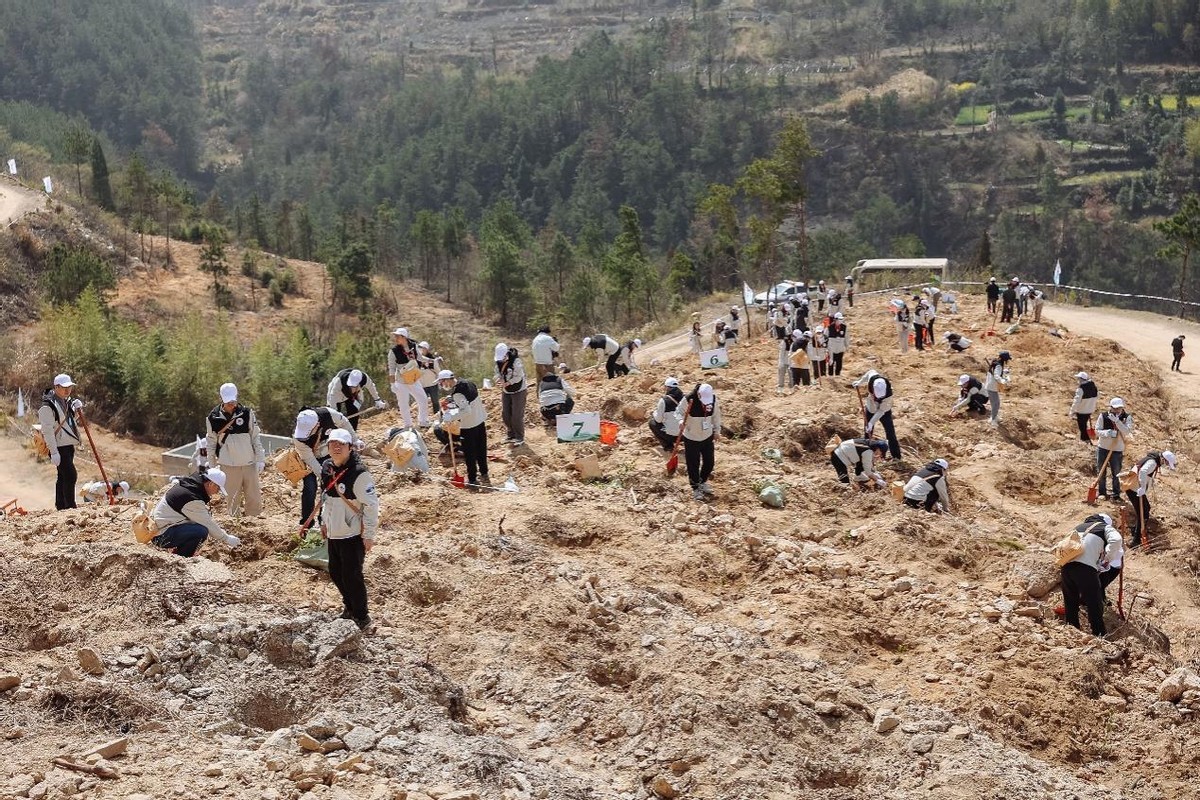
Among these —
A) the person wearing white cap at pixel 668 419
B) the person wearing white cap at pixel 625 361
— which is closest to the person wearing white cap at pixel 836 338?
the person wearing white cap at pixel 625 361

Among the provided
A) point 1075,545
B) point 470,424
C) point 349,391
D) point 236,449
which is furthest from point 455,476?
point 1075,545

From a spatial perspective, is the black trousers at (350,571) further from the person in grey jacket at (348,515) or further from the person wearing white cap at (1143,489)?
the person wearing white cap at (1143,489)

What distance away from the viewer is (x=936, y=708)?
8797 millimetres

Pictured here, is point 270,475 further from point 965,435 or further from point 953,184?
point 953,184

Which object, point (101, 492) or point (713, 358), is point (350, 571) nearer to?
point (101, 492)

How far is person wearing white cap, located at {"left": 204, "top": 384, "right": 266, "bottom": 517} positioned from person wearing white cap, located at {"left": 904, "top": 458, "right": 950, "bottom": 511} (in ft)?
21.9

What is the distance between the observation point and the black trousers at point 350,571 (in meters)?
8.34

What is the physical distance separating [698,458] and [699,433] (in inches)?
11.3

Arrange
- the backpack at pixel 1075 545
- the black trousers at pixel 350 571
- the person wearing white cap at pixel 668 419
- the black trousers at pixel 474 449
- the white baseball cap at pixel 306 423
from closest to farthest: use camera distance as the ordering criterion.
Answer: the black trousers at pixel 350 571
the backpack at pixel 1075 545
the white baseball cap at pixel 306 423
the black trousers at pixel 474 449
the person wearing white cap at pixel 668 419

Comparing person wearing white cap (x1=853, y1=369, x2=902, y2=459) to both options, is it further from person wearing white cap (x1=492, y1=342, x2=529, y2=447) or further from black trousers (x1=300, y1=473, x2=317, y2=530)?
black trousers (x1=300, y1=473, x2=317, y2=530)

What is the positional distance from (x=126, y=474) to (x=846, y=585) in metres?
17.1

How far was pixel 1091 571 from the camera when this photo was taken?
33.6 ft

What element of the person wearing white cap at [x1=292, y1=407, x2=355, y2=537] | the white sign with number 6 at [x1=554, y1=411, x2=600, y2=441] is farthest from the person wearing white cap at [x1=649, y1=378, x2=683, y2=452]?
the person wearing white cap at [x1=292, y1=407, x2=355, y2=537]

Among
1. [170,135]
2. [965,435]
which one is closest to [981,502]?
[965,435]
